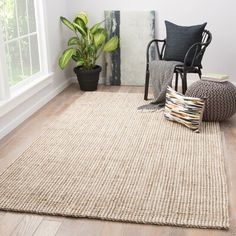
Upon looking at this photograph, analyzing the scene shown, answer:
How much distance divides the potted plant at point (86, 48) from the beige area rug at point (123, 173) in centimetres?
95

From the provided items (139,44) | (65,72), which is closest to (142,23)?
(139,44)

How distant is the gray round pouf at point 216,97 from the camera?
3.18 metres

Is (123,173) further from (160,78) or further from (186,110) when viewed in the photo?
(160,78)

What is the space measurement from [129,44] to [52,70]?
1010mm

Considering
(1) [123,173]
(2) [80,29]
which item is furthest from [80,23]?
(1) [123,173]

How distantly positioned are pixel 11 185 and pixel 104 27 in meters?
2.74

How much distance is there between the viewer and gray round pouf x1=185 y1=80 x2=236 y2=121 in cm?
318

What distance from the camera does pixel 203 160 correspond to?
2609 mm

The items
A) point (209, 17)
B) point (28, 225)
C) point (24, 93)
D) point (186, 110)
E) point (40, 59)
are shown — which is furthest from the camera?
point (209, 17)

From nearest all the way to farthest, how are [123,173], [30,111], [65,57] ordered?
[123,173] → [30,111] → [65,57]

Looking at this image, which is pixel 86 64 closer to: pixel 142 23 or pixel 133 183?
pixel 142 23

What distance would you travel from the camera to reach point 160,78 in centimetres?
367

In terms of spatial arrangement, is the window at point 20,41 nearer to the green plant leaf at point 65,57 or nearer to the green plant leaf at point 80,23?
the green plant leaf at point 65,57

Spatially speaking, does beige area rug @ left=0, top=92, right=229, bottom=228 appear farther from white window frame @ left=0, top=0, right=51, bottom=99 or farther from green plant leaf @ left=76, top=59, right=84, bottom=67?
green plant leaf @ left=76, top=59, right=84, bottom=67
